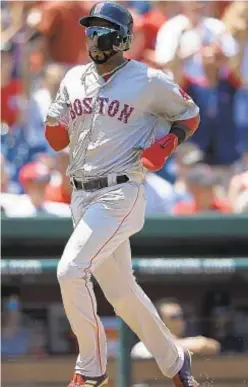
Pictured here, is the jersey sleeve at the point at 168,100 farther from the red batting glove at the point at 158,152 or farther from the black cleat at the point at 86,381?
the black cleat at the point at 86,381

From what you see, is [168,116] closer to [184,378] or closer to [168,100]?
[168,100]

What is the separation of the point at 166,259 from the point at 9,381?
3.54ft

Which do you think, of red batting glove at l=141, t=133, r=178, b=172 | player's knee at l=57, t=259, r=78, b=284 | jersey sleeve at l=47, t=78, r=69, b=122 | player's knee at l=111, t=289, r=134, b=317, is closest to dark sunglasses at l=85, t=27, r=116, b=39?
jersey sleeve at l=47, t=78, r=69, b=122

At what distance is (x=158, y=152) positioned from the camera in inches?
157

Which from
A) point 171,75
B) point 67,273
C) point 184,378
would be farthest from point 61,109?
point 171,75

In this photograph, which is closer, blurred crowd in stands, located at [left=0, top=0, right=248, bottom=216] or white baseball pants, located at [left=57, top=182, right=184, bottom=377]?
white baseball pants, located at [left=57, top=182, right=184, bottom=377]

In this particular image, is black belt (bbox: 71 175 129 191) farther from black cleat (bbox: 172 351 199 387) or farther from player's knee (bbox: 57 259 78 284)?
black cleat (bbox: 172 351 199 387)

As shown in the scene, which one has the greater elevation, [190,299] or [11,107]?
[11,107]

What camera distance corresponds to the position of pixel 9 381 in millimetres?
5129

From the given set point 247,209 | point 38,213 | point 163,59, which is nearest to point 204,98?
point 163,59

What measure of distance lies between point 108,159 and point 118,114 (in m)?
0.19

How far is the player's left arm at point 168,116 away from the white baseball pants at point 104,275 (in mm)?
163

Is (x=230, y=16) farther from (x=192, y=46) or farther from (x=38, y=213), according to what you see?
(x=38, y=213)

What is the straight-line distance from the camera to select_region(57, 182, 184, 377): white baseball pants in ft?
12.9
